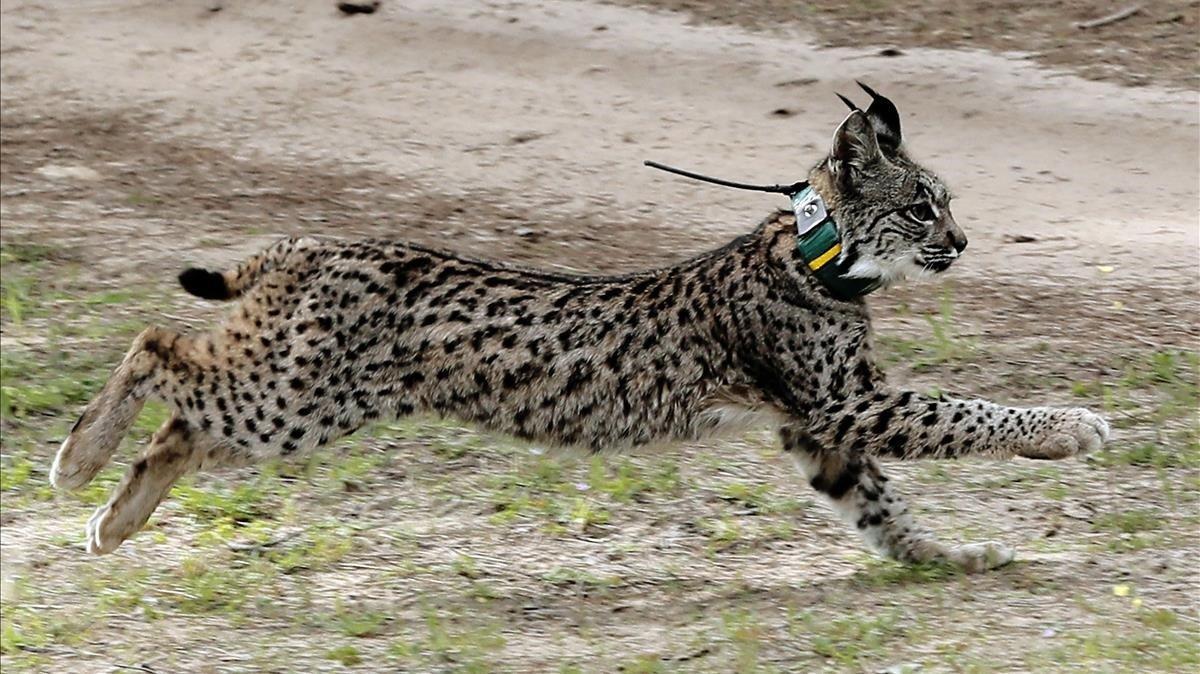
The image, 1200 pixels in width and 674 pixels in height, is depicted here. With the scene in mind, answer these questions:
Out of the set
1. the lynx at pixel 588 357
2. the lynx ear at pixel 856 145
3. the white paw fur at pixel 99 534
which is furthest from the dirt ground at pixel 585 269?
the lynx ear at pixel 856 145

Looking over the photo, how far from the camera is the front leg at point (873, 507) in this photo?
661cm

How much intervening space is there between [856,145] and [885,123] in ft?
0.80

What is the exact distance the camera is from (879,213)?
6711 mm

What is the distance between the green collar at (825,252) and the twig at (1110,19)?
20.0ft

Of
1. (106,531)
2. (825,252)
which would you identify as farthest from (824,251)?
(106,531)

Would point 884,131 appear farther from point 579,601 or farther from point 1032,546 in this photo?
point 579,601

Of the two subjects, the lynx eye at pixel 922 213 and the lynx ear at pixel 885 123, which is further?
the lynx ear at pixel 885 123

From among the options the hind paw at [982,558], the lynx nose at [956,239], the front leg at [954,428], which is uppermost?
the lynx nose at [956,239]

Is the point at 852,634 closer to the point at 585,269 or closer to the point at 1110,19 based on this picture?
the point at 585,269

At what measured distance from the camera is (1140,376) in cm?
818

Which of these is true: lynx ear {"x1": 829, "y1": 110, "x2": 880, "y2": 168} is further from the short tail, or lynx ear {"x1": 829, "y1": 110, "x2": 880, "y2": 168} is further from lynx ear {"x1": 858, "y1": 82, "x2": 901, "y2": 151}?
the short tail

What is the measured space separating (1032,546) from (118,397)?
337 centimetres

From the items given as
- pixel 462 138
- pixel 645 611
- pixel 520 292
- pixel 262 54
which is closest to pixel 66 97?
pixel 262 54

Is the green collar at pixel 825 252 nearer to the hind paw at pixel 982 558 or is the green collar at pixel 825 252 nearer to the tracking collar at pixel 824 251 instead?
the tracking collar at pixel 824 251
